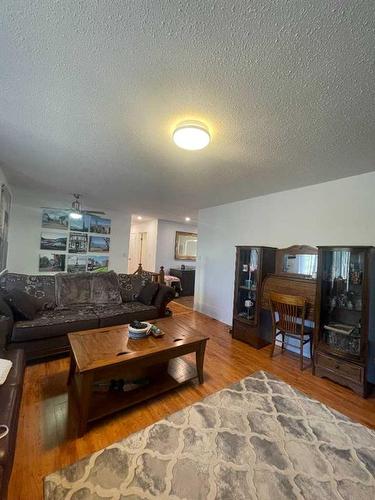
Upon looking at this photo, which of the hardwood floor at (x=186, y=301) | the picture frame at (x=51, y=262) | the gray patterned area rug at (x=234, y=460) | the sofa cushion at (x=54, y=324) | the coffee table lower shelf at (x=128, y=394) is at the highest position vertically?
the picture frame at (x=51, y=262)

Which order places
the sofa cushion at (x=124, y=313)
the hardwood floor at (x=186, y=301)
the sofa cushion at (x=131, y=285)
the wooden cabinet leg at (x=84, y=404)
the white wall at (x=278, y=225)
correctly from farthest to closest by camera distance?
the hardwood floor at (x=186, y=301)
the sofa cushion at (x=131, y=285)
the sofa cushion at (x=124, y=313)
the white wall at (x=278, y=225)
the wooden cabinet leg at (x=84, y=404)

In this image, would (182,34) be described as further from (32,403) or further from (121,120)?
(32,403)

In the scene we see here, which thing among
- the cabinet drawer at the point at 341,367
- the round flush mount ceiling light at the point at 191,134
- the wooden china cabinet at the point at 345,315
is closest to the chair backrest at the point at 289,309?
the wooden china cabinet at the point at 345,315

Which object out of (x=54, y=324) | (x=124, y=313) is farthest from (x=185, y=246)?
(x=54, y=324)

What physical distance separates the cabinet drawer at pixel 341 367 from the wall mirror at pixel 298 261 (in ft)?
3.37

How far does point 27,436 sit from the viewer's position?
1.58m

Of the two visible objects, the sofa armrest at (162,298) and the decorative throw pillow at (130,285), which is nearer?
the sofa armrest at (162,298)

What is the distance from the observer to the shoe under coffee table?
1667 millimetres

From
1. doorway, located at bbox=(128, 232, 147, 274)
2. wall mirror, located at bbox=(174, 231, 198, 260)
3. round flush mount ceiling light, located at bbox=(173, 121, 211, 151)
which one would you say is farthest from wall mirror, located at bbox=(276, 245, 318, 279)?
doorway, located at bbox=(128, 232, 147, 274)


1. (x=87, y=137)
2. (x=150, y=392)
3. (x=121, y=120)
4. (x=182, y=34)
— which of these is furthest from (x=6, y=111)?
(x=150, y=392)


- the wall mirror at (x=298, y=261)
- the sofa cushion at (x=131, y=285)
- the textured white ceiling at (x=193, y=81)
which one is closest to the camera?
the textured white ceiling at (x=193, y=81)

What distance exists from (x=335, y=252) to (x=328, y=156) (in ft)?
3.77

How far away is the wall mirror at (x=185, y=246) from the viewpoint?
8000 millimetres

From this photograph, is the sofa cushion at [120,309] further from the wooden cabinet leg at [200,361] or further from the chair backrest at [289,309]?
the chair backrest at [289,309]
